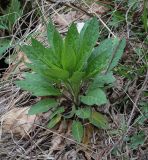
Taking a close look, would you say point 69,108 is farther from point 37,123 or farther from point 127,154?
point 127,154

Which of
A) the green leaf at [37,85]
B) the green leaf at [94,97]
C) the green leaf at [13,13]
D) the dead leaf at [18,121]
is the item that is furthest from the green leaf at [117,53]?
the green leaf at [13,13]

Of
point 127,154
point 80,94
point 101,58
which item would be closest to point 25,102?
point 80,94

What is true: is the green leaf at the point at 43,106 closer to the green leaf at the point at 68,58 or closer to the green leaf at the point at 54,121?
the green leaf at the point at 54,121

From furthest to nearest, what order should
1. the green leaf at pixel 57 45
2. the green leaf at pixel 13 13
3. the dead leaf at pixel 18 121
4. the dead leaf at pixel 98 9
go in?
the green leaf at pixel 13 13 → the dead leaf at pixel 98 9 → the dead leaf at pixel 18 121 → the green leaf at pixel 57 45

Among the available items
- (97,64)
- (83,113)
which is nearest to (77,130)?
(83,113)

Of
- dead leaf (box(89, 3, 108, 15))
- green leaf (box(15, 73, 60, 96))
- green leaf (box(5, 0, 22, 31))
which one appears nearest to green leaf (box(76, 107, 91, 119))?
green leaf (box(15, 73, 60, 96))

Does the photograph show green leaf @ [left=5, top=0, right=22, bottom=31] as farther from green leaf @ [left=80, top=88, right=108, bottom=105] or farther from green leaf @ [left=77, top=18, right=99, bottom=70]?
green leaf @ [left=80, top=88, right=108, bottom=105]
